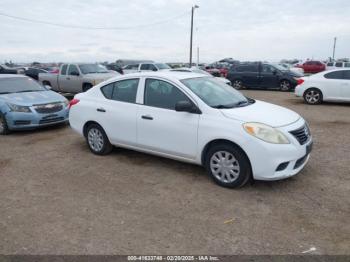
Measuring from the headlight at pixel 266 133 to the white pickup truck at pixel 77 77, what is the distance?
1083 cm

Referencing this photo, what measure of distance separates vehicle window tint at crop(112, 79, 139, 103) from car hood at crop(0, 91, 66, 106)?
11.6 ft

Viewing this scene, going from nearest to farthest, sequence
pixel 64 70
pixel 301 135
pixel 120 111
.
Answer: pixel 301 135
pixel 120 111
pixel 64 70

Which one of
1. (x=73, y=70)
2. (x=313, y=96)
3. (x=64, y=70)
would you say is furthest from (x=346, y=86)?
(x=64, y=70)

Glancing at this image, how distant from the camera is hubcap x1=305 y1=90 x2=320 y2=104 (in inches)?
515

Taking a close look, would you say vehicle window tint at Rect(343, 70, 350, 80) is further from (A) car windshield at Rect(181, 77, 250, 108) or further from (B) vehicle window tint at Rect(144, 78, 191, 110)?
(B) vehicle window tint at Rect(144, 78, 191, 110)

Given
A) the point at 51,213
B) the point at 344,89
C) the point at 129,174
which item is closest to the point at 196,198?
the point at 129,174

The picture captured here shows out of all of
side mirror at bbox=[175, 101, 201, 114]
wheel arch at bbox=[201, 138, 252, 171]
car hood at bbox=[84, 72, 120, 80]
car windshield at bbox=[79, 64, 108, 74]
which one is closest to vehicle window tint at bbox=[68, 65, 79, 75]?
car windshield at bbox=[79, 64, 108, 74]

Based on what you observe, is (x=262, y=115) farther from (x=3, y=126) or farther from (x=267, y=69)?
(x=267, y=69)

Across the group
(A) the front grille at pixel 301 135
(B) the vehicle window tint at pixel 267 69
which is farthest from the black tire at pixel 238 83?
(A) the front grille at pixel 301 135

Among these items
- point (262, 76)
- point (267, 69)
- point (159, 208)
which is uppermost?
point (267, 69)

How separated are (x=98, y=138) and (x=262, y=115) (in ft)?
10.1

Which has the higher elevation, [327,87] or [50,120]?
[327,87]

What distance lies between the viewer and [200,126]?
4926 millimetres

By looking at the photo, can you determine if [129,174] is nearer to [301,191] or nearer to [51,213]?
[51,213]
